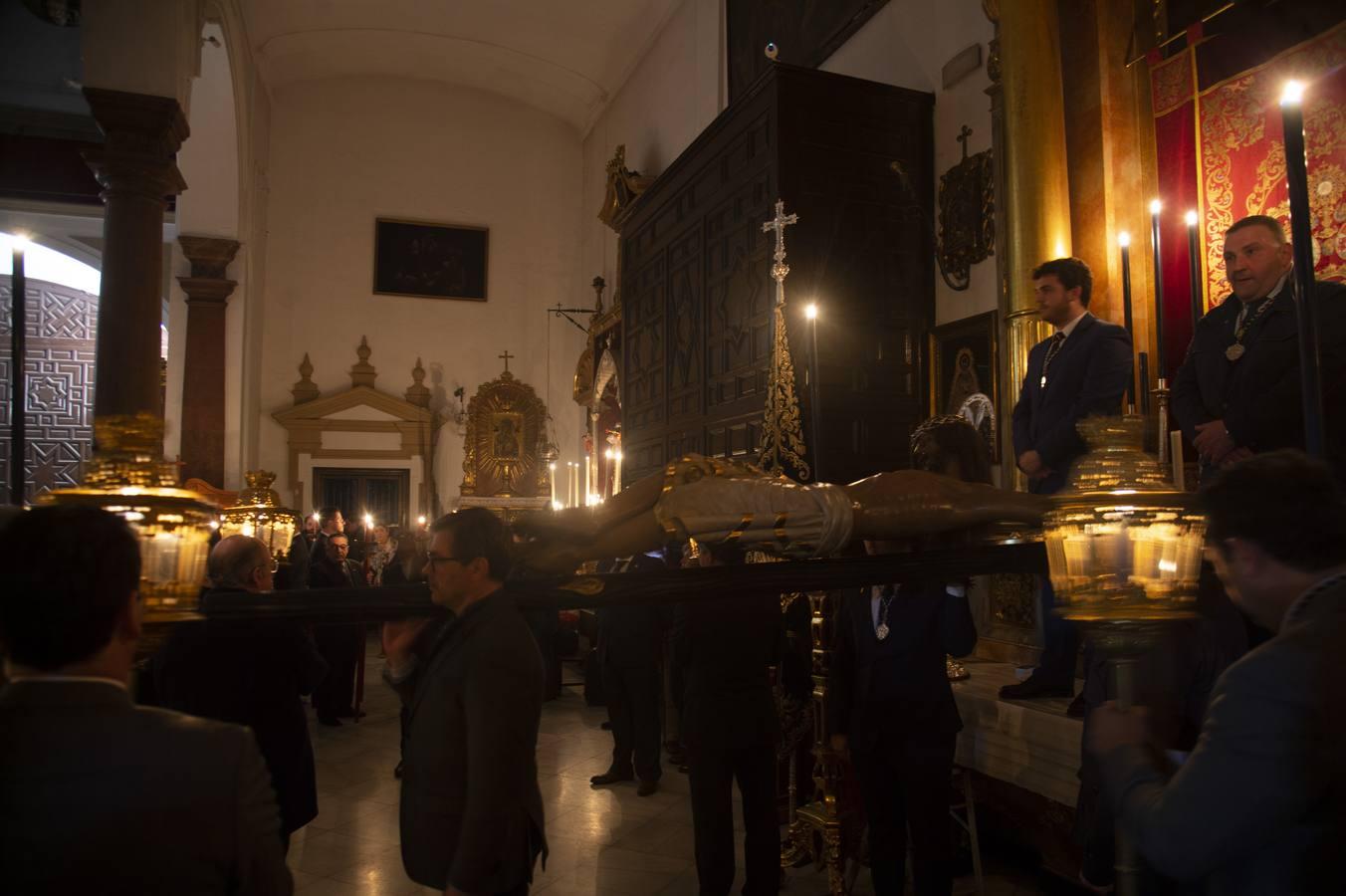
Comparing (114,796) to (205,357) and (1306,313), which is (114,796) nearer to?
(1306,313)

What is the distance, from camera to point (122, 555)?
43.4 inches

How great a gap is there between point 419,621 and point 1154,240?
2.32 metres

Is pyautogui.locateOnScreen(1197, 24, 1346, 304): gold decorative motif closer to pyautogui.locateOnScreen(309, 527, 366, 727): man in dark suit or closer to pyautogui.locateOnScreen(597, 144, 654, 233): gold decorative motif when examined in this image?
pyautogui.locateOnScreen(309, 527, 366, 727): man in dark suit

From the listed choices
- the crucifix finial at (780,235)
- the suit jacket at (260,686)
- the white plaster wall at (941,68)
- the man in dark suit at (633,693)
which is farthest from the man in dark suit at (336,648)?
the white plaster wall at (941,68)

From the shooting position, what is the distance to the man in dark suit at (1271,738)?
1.09m

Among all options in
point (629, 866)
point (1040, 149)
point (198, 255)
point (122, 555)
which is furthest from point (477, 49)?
point (122, 555)

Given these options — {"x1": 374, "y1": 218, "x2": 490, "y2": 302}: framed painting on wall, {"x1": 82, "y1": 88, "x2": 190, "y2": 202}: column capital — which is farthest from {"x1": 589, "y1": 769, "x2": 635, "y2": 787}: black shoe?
{"x1": 374, "y1": 218, "x2": 490, "y2": 302}: framed painting on wall

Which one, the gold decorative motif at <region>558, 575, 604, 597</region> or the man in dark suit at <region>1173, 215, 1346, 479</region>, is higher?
the man in dark suit at <region>1173, 215, 1346, 479</region>

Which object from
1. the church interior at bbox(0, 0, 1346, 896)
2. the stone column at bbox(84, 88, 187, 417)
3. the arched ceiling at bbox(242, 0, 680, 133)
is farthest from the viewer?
the arched ceiling at bbox(242, 0, 680, 133)

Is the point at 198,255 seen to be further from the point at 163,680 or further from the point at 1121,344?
the point at 1121,344

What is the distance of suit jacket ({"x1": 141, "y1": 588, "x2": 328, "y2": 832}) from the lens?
2.75m

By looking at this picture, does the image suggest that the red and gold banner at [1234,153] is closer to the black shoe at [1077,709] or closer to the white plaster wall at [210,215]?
the black shoe at [1077,709]

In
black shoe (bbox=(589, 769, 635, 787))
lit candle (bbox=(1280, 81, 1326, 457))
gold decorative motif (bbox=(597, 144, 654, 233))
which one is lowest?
black shoe (bbox=(589, 769, 635, 787))

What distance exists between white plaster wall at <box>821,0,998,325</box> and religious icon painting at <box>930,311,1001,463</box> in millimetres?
108
